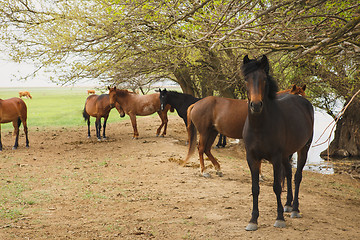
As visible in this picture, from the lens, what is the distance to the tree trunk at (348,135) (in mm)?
16123

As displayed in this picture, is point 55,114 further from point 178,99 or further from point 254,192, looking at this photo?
point 254,192

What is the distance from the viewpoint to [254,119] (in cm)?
491

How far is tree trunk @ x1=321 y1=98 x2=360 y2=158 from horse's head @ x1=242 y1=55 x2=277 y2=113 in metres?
12.6

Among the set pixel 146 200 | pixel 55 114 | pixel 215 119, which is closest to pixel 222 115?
pixel 215 119

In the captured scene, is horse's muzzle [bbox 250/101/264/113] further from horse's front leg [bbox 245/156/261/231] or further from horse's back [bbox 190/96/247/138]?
horse's back [bbox 190/96/247/138]

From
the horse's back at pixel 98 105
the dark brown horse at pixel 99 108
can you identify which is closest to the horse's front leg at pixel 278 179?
the dark brown horse at pixel 99 108

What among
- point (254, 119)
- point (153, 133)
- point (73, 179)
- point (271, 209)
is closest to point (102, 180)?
point (73, 179)

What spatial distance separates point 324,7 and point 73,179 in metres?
6.73

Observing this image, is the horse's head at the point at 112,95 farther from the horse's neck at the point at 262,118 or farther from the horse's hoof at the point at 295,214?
the horse's neck at the point at 262,118

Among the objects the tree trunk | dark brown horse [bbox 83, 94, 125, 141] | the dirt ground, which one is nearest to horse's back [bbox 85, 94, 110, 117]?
dark brown horse [bbox 83, 94, 125, 141]

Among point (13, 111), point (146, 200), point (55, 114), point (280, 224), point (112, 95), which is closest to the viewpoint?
point (280, 224)

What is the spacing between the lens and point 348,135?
16.7 metres

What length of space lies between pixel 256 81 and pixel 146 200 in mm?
3210

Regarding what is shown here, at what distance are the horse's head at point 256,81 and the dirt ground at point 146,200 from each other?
1694mm
